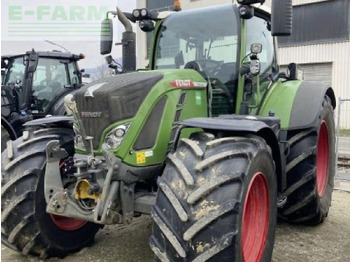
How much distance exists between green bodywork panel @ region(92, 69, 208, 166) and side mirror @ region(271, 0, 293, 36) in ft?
2.70

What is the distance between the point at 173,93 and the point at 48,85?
7.22 metres

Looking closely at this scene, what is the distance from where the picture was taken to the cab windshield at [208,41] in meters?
4.12

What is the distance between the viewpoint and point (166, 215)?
276 centimetres

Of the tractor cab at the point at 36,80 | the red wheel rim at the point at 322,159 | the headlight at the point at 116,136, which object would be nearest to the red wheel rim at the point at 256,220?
the headlight at the point at 116,136

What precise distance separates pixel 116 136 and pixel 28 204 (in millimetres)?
1146

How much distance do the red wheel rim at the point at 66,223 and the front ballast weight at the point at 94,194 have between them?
52cm

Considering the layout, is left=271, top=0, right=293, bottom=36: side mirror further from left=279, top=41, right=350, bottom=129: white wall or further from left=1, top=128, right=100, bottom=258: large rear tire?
left=279, top=41, right=350, bottom=129: white wall

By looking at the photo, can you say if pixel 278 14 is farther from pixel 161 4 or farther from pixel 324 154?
pixel 161 4

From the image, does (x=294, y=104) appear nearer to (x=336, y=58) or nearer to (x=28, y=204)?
(x=28, y=204)

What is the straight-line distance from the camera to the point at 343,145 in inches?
515

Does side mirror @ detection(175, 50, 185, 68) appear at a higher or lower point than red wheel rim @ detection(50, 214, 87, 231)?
higher

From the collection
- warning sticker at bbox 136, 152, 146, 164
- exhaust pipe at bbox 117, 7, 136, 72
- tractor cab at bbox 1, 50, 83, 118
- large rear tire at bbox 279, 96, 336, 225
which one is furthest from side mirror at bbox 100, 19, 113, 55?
tractor cab at bbox 1, 50, 83, 118

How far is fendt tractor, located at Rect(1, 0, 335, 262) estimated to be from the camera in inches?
108

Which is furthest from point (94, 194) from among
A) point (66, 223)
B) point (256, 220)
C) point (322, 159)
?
point (322, 159)
